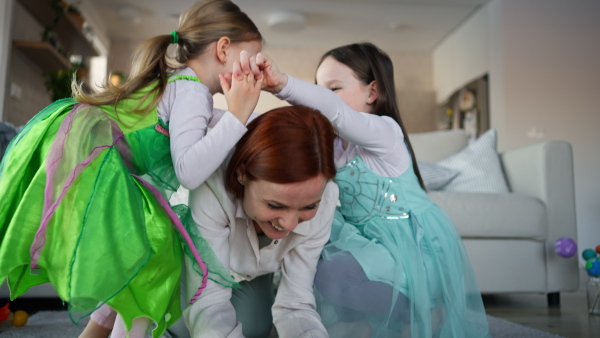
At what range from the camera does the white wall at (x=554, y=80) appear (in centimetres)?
515

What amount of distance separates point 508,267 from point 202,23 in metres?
1.79

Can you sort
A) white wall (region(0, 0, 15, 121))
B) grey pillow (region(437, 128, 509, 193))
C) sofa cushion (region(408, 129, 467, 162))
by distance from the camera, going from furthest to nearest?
white wall (region(0, 0, 15, 121))
sofa cushion (region(408, 129, 467, 162))
grey pillow (region(437, 128, 509, 193))

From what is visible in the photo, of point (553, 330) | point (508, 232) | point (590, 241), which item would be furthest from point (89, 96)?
point (590, 241)

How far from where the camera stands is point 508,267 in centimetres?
242

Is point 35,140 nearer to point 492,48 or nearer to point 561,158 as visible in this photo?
point 561,158

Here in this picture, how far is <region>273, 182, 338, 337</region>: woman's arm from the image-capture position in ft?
3.81

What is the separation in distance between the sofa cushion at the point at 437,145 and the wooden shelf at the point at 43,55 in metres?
2.84

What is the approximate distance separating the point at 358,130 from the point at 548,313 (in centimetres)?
141

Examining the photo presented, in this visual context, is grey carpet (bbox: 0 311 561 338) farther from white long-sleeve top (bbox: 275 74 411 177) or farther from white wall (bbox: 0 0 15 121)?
white wall (bbox: 0 0 15 121)

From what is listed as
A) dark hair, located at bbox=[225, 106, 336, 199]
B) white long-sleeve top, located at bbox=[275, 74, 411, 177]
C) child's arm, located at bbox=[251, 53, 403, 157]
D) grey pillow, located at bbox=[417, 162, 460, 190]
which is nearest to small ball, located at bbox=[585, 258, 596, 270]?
grey pillow, located at bbox=[417, 162, 460, 190]

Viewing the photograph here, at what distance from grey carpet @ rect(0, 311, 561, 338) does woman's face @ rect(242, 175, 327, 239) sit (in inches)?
29.9

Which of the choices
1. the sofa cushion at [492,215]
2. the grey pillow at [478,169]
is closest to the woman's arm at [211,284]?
the sofa cushion at [492,215]

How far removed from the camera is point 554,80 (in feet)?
17.2

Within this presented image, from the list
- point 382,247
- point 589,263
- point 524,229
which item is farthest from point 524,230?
point 382,247
